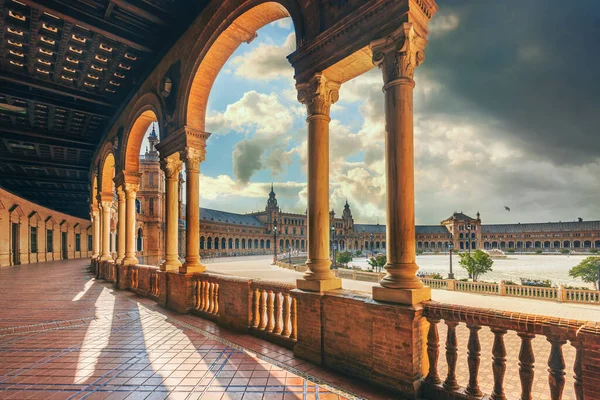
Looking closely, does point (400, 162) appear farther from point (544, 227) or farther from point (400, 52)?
point (544, 227)

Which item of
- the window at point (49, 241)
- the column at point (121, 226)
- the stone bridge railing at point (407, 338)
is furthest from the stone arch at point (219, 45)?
the window at point (49, 241)

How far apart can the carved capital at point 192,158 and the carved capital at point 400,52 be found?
5668mm

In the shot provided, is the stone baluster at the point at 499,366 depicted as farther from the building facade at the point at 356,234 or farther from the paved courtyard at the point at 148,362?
the building facade at the point at 356,234

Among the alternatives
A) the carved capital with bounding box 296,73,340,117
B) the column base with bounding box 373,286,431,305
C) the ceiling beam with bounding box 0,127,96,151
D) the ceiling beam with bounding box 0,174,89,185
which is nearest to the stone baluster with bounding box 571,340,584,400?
the column base with bounding box 373,286,431,305

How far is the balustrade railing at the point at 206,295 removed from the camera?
734cm

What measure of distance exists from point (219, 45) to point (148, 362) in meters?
6.76

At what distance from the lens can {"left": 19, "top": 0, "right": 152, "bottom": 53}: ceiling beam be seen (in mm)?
7480

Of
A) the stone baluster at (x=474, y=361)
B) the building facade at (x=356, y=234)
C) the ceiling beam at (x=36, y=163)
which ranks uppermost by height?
the ceiling beam at (x=36, y=163)

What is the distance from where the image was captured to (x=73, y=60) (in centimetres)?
984

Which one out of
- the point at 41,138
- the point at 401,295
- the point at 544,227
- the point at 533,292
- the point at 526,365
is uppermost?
the point at 41,138

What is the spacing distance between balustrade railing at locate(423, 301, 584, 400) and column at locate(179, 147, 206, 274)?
20.0ft

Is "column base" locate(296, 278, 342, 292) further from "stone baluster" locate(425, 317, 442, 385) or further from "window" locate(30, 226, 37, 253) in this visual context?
"window" locate(30, 226, 37, 253)

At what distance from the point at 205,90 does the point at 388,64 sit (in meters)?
5.85

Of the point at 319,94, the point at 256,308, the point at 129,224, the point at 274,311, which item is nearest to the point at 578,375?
the point at 274,311
